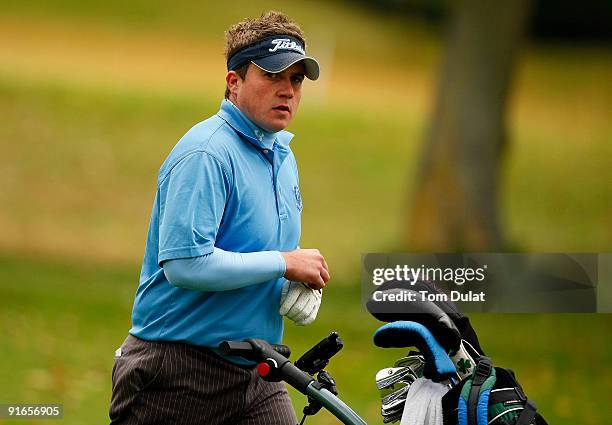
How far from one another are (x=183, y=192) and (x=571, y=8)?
29.5ft

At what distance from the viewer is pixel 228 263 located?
12.7 ft

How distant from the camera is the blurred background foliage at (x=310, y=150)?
9609 millimetres

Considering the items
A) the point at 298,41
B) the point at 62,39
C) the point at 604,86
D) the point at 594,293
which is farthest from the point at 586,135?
the point at 298,41

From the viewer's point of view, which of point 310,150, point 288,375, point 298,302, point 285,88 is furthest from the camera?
point 310,150

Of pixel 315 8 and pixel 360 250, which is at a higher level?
pixel 315 8

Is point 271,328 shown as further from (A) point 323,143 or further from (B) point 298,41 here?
(A) point 323,143

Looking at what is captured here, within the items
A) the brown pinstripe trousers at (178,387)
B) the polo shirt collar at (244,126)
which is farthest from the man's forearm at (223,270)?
the polo shirt collar at (244,126)

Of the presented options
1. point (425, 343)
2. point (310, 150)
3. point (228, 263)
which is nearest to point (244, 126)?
point (228, 263)

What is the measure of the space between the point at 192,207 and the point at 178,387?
61 centimetres

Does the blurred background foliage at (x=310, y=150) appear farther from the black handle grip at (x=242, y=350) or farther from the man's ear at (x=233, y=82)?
the black handle grip at (x=242, y=350)

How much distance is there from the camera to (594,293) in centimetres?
902

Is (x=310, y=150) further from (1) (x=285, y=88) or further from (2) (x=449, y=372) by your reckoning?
(2) (x=449, y=372)

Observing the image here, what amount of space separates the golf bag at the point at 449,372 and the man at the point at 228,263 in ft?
1.03

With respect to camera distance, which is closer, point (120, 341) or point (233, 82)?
point (233, 82)
